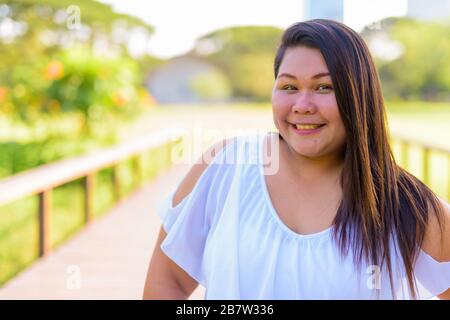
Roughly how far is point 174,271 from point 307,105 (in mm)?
369

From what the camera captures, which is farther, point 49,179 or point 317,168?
point 49,179

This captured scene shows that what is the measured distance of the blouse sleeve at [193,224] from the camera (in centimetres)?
115

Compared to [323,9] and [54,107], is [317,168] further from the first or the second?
[54,107]

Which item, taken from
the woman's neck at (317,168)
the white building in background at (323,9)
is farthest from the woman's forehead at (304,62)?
the white building in background at (323,9)

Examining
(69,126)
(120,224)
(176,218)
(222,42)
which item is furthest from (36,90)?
(176,218)

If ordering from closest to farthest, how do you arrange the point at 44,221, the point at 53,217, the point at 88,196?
the point at 44,221
the point at 88,196
the point at 53,217

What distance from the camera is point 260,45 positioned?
10.2 m

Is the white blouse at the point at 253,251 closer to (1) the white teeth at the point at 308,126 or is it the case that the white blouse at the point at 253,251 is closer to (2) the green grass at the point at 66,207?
(1) the white teeth at the point at 308,126

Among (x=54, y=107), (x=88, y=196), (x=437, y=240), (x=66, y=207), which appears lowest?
(x=66, y=207)

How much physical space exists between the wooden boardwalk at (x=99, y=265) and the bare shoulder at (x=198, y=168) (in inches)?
70.6

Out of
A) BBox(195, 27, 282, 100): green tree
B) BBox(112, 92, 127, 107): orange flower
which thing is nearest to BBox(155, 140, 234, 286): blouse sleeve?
BBox(112, 92, 127, 107): orange flower

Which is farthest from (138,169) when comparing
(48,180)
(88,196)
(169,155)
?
(48,180)

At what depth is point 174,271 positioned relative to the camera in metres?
1.20

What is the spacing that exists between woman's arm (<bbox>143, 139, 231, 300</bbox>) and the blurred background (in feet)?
0.78
